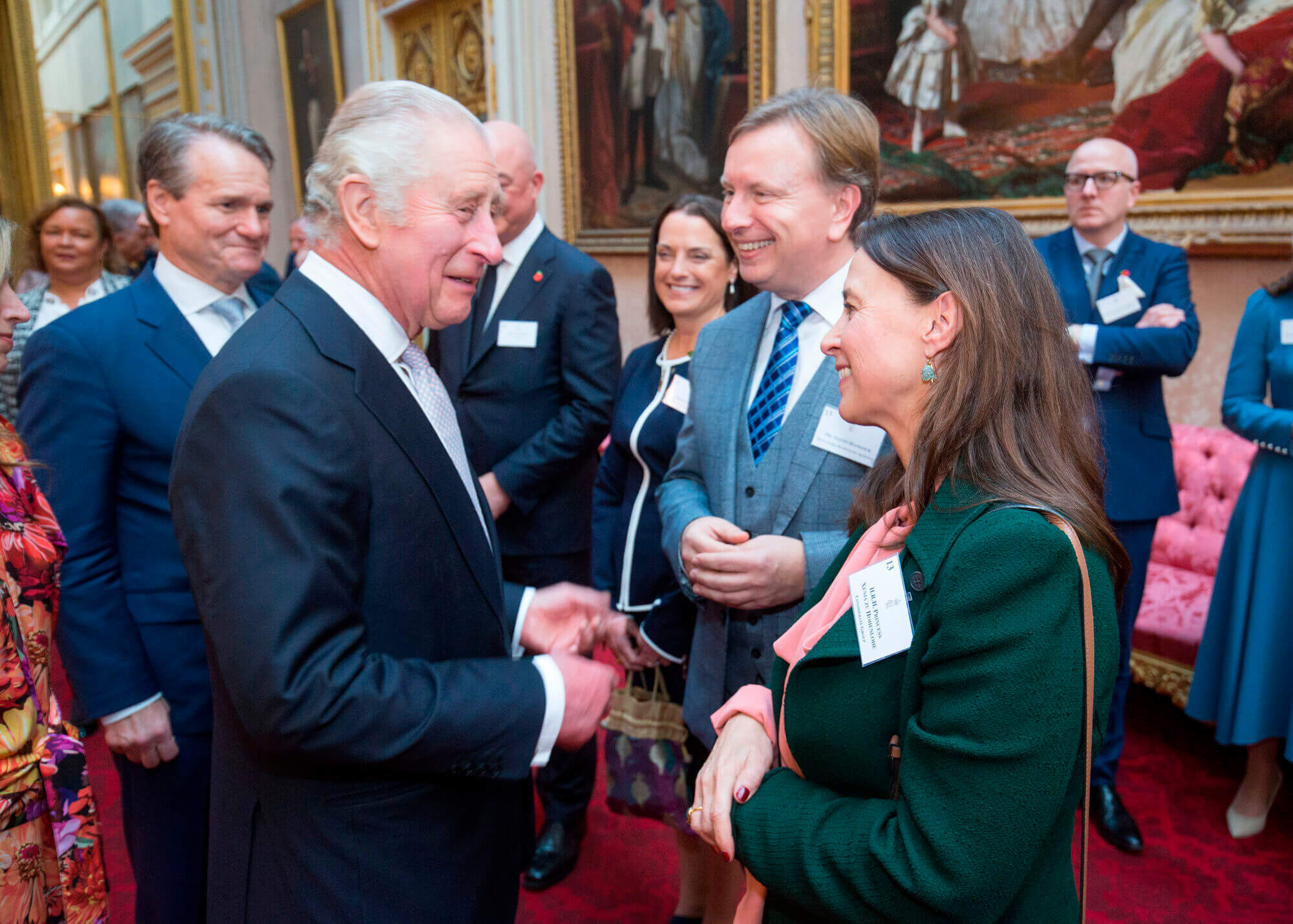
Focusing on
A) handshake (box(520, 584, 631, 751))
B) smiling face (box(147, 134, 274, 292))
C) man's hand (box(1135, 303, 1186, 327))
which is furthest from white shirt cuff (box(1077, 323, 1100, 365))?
smiling face (box(147, 134, 274, 292))

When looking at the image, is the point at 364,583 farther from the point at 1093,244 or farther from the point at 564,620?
the point at 1093,244

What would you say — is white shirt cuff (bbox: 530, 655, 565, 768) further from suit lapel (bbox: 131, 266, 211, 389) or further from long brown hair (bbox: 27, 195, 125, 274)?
long brown hair (bbox: 27, 195, 125, 274)

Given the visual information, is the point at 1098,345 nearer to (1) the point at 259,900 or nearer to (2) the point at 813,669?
(2) the point at 813,669

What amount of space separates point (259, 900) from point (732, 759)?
70cm

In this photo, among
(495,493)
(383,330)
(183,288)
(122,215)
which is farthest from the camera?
(122,215)

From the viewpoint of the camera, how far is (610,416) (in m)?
2.96

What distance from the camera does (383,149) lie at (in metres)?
1.27

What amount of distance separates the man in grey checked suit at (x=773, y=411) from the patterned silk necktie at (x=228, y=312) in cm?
118

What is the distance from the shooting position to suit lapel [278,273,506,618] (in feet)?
3.98

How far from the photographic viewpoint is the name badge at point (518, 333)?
293cm

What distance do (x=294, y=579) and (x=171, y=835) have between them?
130cm

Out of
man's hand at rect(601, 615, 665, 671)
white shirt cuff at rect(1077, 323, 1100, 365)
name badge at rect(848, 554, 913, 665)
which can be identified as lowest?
man's hand at rect(601, 615, 665, 671)

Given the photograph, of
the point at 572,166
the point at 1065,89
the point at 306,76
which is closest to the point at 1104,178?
the point at 1065,89

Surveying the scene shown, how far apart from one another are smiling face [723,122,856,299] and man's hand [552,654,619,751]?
2.99ft
